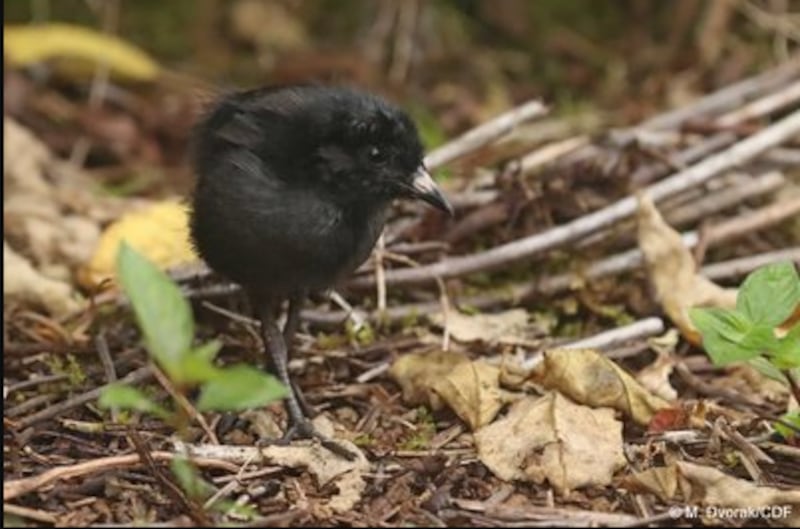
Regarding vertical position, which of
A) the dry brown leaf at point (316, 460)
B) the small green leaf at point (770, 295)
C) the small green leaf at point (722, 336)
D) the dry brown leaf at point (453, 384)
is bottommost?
the dry brown leaf at point (316, 460)

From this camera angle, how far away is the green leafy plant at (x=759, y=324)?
3.35 metres

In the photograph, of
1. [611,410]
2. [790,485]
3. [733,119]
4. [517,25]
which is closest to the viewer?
[790,485]

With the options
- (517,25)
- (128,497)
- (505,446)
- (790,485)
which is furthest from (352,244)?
(517,25)

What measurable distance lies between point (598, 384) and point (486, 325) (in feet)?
2.80

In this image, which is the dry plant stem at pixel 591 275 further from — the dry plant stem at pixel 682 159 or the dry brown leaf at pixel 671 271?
the dry plant stem at pixel 682 159

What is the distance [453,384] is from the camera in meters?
3.89

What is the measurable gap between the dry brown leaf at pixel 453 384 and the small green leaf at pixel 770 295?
0.74 metres

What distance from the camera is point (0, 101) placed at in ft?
19.0

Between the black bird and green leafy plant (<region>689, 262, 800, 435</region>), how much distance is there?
959 mm

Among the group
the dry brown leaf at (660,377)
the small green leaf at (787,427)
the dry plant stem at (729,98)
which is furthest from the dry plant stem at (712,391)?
the dry plant stem at (729,98)

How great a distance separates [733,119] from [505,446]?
2.31 m

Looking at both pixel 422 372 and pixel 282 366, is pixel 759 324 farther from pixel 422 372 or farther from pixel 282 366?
pixel 282 366

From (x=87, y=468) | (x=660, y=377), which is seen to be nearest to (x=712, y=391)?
(x=660, y=377)

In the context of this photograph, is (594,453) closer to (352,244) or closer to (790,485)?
(790,485)
